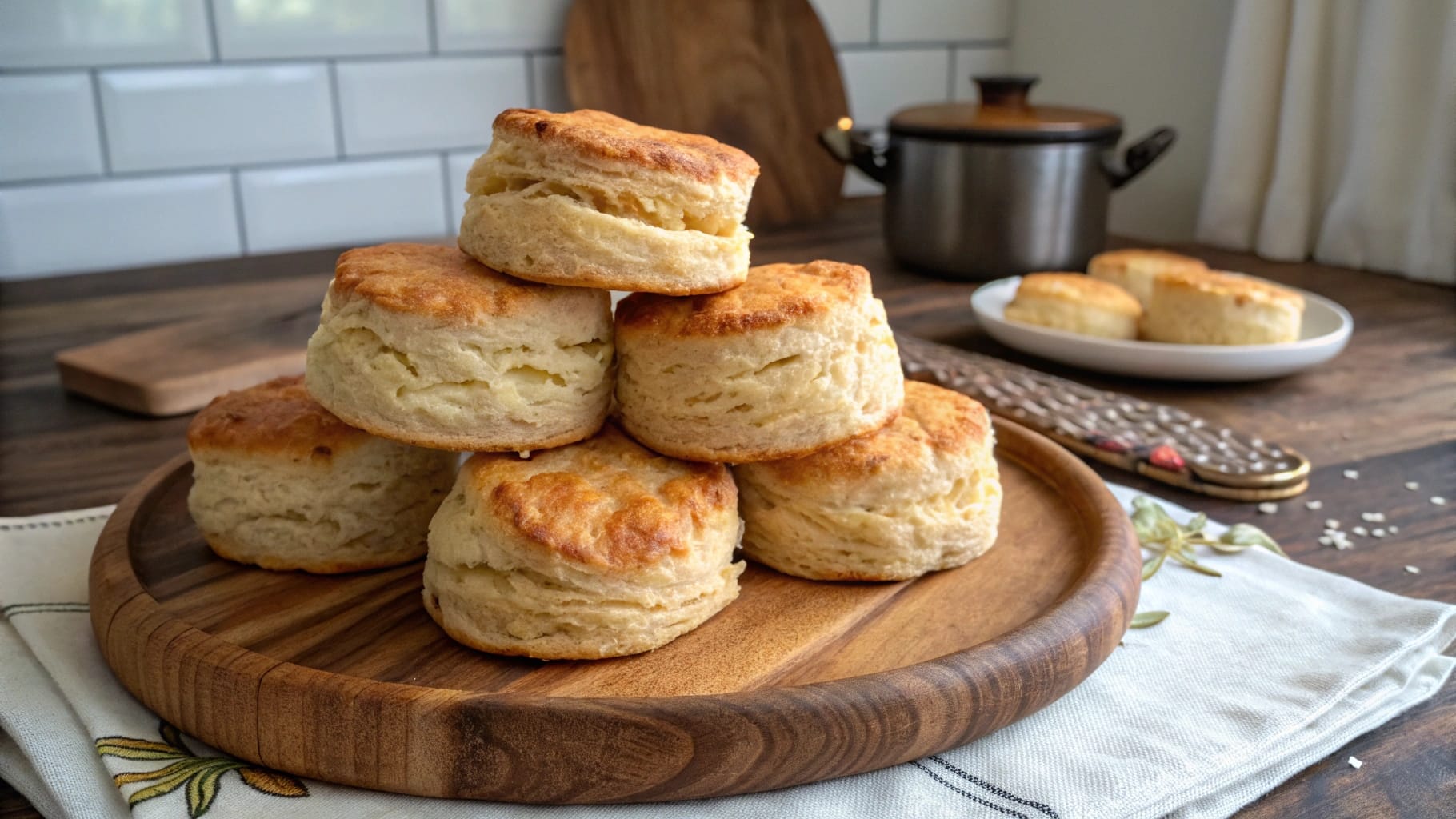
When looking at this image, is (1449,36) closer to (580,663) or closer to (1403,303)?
(1403,303)

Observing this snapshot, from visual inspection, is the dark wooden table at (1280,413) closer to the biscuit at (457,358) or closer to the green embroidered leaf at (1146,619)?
the green embroidered leaf at (1146,619)

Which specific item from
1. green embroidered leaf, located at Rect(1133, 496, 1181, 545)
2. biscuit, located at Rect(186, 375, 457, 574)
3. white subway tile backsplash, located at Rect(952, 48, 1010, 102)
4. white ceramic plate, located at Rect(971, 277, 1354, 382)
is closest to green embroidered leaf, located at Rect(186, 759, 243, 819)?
biscuit, located at Rect(186, 375, 457, 574)

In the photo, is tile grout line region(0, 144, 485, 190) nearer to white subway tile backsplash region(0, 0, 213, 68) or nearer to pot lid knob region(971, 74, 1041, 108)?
white subway tile backsplash region(0, 0, 213, 68)

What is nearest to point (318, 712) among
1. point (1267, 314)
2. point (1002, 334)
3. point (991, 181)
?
point (1002, 334)

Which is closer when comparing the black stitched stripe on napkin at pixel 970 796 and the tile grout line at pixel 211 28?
the black stitched stripe on napkin at pixel 970 796

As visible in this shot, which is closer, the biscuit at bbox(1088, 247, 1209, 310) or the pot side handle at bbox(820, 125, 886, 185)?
the biscuit at bbox(1088, 247, 1209, 310)

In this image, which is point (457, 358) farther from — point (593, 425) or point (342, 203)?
point (342, 203)

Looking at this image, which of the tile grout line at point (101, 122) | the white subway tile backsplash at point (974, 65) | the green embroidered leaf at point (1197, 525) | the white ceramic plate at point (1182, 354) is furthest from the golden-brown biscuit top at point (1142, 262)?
the tile grout line at point (101, 122)
